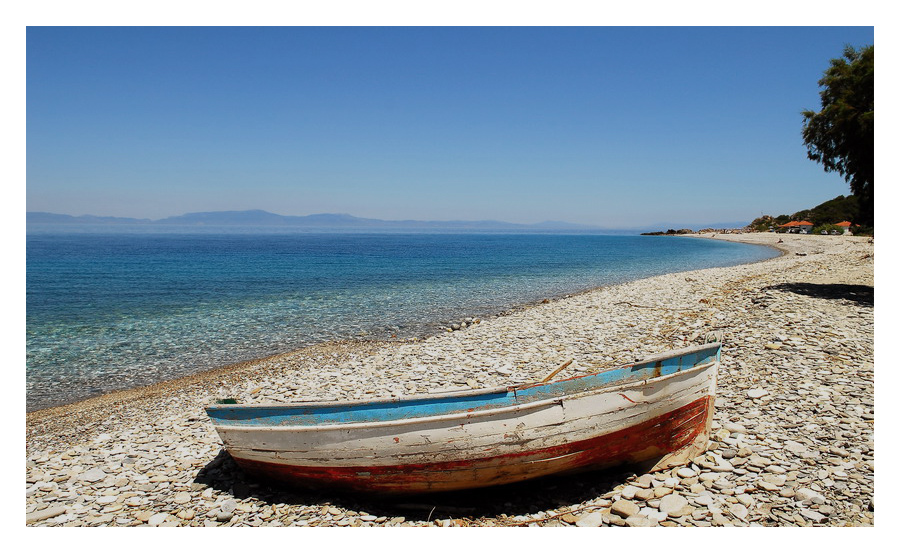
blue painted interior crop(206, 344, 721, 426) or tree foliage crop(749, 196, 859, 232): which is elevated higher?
tree foliage crop(749, 196, 859, 232)

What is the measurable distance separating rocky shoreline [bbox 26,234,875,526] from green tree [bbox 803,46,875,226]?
4.36 metres

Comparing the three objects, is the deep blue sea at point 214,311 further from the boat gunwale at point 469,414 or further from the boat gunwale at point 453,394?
the boat gunwale at point 469,414

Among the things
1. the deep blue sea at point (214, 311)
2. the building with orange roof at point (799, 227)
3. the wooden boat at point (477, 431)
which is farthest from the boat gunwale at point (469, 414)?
the building with orange roof at point (799, 227)

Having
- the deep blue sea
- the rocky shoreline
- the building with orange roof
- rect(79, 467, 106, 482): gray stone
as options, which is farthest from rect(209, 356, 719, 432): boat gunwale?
the building with orange roof

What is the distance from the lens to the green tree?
49.5 ft

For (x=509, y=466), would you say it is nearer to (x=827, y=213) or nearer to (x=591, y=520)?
(x=591, y=520)

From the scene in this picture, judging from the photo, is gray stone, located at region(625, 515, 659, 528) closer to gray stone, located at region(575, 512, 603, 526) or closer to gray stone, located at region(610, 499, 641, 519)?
gray stone, located at region(610, 499, 641, 519)

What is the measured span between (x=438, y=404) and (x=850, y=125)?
17541mm

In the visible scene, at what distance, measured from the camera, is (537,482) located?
22.0 feet

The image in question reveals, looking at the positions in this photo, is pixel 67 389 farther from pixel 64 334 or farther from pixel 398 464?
pixel 398 464

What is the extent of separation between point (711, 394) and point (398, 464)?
493 centimetres

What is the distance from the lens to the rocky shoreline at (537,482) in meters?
6.08

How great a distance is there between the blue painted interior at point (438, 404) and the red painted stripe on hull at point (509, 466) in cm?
69
